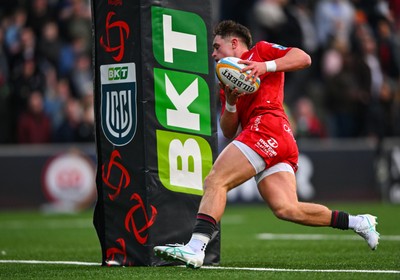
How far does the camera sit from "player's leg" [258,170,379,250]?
811 cm

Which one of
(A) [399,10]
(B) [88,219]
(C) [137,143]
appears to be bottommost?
(B) [88,219]

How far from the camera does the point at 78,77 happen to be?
1969 cm

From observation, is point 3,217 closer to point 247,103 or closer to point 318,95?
point 318,95

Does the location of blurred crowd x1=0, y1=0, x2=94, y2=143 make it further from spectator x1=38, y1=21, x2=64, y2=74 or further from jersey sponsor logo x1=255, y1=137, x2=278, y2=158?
jersey sponsor logo x1=255, y1=137, x2=278, y2=158

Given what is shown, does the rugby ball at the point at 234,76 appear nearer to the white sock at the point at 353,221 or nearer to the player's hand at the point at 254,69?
the player's hand at the point at 254,69

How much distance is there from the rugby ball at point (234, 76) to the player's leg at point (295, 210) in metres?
0.79

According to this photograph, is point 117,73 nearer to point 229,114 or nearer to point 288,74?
point 229,114

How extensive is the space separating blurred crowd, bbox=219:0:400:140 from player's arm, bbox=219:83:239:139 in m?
11.3

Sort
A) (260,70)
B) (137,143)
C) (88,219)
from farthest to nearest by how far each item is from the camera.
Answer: (88,219) → (137,143) → (260,70)

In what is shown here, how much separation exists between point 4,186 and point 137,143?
1016cm

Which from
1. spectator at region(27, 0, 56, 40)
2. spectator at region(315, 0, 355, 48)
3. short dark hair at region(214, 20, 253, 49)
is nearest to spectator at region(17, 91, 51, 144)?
spectator at region(27, 0, 56, 40)

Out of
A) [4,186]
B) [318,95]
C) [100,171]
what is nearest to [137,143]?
[100,171]

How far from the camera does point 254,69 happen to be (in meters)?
7.91

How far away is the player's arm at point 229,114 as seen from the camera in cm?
817
